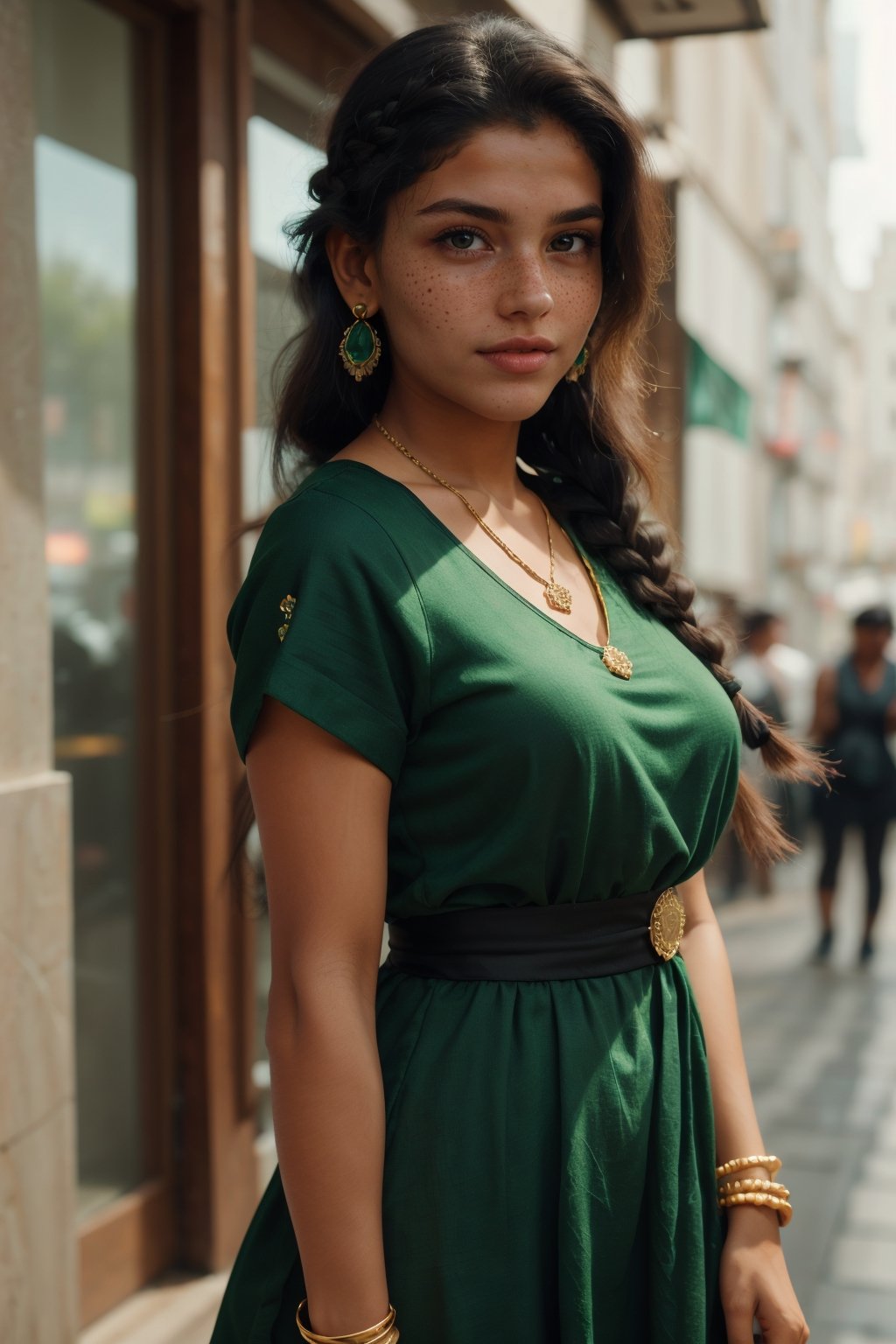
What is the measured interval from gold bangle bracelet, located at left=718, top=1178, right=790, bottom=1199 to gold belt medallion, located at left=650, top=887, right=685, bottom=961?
10.3 inches

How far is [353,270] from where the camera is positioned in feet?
5.26

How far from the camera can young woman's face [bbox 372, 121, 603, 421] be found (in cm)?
148

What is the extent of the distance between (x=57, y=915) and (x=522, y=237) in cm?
163

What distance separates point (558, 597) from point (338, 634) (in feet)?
1.13

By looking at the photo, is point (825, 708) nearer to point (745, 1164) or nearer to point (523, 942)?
point (745, 1164)

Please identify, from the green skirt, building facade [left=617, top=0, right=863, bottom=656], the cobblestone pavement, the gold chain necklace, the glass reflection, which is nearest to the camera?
the green skirt

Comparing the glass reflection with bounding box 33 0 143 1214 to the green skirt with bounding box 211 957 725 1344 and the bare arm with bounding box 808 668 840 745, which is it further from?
the bare arm with bounding box 808 668 840 745

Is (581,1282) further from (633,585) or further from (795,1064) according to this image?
(795,1064)

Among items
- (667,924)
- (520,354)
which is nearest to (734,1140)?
(667,924)

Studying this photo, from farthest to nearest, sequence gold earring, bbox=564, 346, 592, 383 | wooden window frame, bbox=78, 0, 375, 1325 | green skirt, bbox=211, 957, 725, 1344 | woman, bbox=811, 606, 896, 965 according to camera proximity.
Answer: woman, bbox=811, 606, 896, 965
wooden window frame, bbox=78, 0, 375, 1325
gold earring, bbox=564, 346, 592, 383
green skirt, bbox=211, 957, 725, 1344

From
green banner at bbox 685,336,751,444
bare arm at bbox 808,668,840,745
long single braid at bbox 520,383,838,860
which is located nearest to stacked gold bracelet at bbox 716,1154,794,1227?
long single braid at bbox 520,383,838,860

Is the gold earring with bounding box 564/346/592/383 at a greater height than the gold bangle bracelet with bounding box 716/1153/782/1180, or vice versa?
the gold earring with bounding box 564/346/592/383

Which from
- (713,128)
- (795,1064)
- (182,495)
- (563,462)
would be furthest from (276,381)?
(713,128)

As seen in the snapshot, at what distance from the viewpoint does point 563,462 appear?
6.29ft
